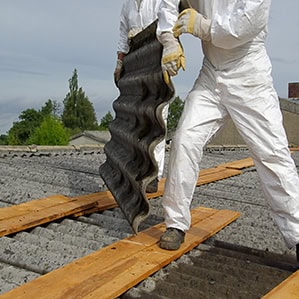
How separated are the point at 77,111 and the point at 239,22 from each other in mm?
58567

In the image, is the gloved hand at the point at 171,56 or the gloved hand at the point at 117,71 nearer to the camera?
the gloved hand at the point at 171,56

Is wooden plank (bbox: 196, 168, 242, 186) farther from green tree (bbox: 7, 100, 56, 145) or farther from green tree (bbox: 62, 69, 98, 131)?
green tree (bbox: 62, 69, 98, 131)

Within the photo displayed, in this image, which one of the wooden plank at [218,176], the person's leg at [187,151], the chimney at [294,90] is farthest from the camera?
the chimney at [294,90]

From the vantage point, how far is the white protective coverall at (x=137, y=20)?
161 inches

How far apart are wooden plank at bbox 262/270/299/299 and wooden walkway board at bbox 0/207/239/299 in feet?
1.76

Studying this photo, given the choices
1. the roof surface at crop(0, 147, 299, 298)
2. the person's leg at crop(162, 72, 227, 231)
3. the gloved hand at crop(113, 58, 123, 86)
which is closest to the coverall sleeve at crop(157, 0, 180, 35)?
the person's leg at crop(162, 72, 227, 231)

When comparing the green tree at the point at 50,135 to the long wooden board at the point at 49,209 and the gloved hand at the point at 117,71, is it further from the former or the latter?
the long wooden board at the point at 49,209

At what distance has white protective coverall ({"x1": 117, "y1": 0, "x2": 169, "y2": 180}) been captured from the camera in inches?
161

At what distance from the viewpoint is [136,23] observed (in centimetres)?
421

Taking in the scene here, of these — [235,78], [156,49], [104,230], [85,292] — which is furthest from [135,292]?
[156,49]

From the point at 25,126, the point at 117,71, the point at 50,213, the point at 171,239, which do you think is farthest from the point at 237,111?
the point at 25,126

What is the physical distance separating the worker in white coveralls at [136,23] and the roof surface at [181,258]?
446 mm

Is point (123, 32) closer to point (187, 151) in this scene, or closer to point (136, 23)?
point (136, 23)

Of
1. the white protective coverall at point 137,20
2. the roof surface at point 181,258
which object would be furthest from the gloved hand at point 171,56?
the white protective coverall at point 137,20
